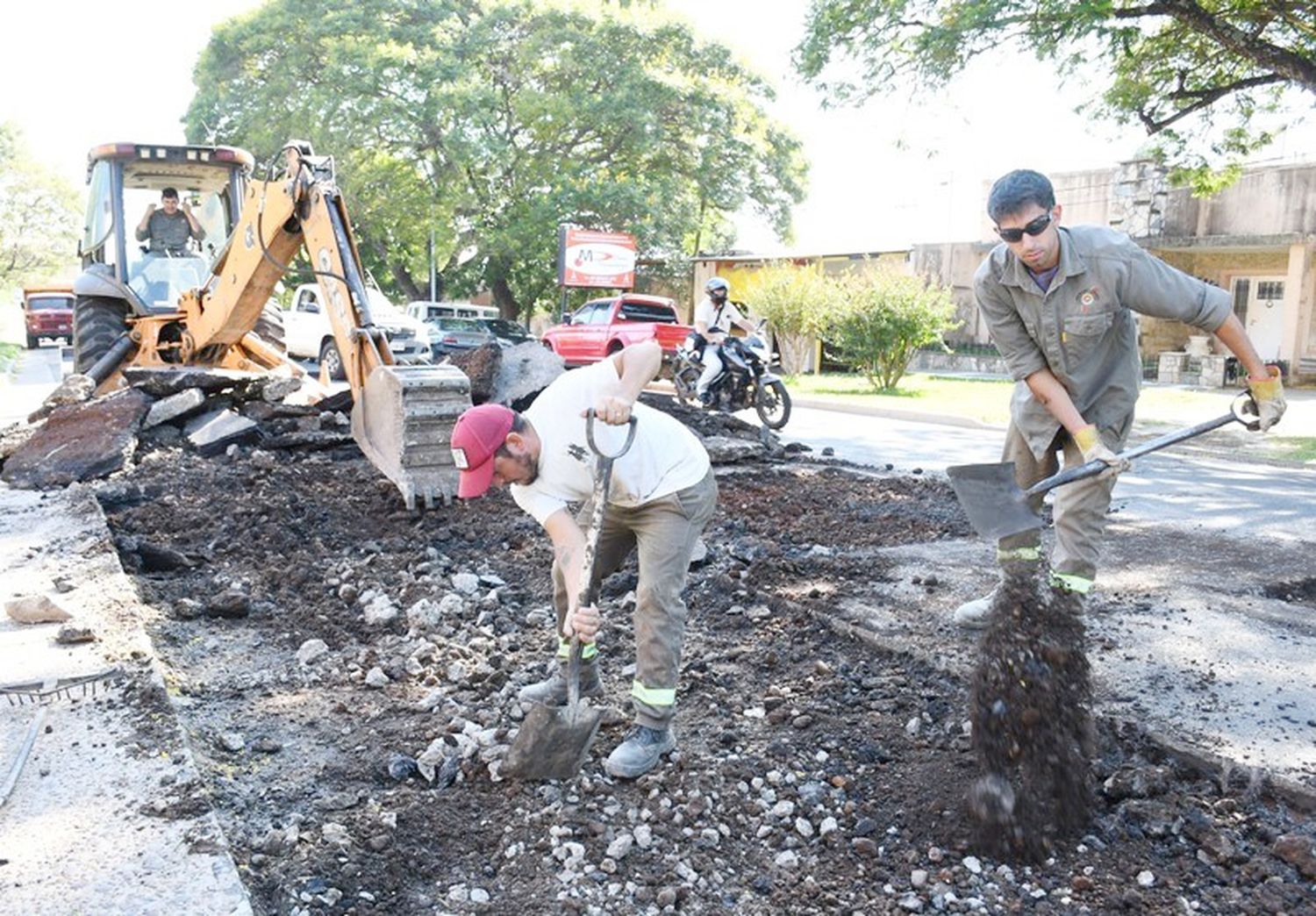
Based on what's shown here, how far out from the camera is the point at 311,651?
4516 millimetres

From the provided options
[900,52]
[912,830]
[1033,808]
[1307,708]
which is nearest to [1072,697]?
[1033,808]

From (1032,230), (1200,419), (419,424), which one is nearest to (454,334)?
(1200,419)

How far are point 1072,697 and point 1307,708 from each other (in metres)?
1.23

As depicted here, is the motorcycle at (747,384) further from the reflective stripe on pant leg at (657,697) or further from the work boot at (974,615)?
the reflective stripe on pant leg at (657,697)

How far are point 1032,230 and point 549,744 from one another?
227cm

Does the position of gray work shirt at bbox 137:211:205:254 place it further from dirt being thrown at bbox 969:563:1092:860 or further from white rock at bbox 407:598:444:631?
dirt being thrown at bbox 969:563:1092:860

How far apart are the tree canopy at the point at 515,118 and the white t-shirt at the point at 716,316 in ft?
54.7

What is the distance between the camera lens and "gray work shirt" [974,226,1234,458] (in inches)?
146

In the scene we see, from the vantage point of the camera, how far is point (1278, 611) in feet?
16.0

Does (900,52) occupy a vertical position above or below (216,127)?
below

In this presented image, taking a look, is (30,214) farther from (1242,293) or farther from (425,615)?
(425,615)

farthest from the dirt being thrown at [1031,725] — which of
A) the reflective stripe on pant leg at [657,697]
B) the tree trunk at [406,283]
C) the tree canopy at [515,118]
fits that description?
the tree trunk at [406,283]

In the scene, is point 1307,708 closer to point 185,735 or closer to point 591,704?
point 591,704

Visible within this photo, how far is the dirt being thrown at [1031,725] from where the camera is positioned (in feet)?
9.25
